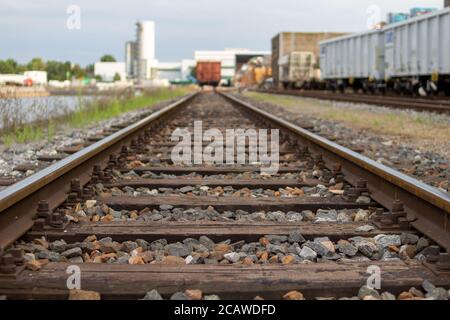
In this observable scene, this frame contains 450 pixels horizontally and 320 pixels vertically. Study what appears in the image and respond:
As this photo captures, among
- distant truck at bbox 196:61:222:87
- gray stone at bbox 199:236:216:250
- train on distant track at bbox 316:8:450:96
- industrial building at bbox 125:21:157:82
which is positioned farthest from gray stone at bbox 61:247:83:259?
industrial building at bbox 125:21:157:82

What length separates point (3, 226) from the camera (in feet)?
10.8

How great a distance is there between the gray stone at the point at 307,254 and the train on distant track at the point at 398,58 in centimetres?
1707

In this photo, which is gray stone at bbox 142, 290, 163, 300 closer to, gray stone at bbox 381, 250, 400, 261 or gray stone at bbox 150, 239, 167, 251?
gray stone at bbox 150, 239, 167, 251

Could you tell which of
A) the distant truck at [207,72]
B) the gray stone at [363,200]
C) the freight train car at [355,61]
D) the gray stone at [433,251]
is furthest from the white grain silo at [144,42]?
the gray stone at [433,251]

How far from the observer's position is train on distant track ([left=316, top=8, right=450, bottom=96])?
20000 millimetres

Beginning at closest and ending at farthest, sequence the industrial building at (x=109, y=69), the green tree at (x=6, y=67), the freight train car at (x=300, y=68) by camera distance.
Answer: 1. the green tree at (x=6, y=67)
2. the freight train car at (x=300, y=68)
3. the industrial building at (x=109, y=69)

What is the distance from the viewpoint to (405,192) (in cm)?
402

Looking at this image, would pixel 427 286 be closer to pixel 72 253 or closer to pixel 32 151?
pixel 72 253

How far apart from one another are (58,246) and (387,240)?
171cm

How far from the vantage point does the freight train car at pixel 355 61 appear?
91.8 feet

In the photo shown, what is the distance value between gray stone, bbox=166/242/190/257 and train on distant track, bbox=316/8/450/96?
17227 millimetres

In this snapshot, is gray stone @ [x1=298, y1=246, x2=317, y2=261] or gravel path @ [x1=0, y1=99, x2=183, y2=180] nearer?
gray stone @ [x1=298, y1=246, x2=317, y2=261]

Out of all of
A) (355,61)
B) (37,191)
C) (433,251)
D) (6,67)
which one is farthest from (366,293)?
(355,61)

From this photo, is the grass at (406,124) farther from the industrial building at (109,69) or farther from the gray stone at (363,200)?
the industrial building at (109,69)
